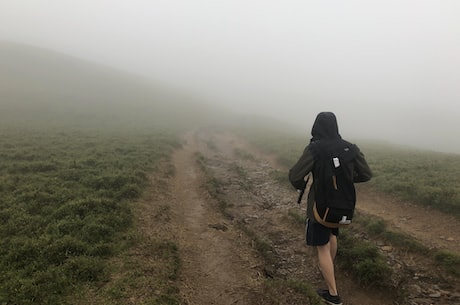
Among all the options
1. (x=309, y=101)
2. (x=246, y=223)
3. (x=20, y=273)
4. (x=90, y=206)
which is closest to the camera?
(x=20, y=273)

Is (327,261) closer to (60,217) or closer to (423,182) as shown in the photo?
(60,217)

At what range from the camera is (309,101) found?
143125 millimetres

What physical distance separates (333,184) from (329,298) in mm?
3004

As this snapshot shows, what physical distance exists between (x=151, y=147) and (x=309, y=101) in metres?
129

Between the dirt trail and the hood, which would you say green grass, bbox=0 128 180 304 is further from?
the hood

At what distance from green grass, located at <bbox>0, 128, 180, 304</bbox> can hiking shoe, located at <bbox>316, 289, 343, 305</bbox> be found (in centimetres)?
539

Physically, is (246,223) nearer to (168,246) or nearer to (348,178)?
(168,246)

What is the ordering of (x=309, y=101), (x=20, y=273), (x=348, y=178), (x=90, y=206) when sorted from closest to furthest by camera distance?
(x=348, y=178), (x=20, y=273), (x=90, y=206), (x=309, y=101)

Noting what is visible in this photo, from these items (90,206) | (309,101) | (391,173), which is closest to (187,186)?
(90,206)

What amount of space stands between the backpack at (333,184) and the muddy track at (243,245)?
8.19 feet

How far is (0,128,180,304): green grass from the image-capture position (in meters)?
7.04

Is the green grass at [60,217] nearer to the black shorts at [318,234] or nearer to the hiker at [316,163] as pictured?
the black shorts at [318,234]

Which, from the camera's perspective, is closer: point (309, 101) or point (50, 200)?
point (50, 200)

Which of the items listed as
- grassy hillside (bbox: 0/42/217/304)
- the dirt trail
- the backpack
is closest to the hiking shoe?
the dirt trail
